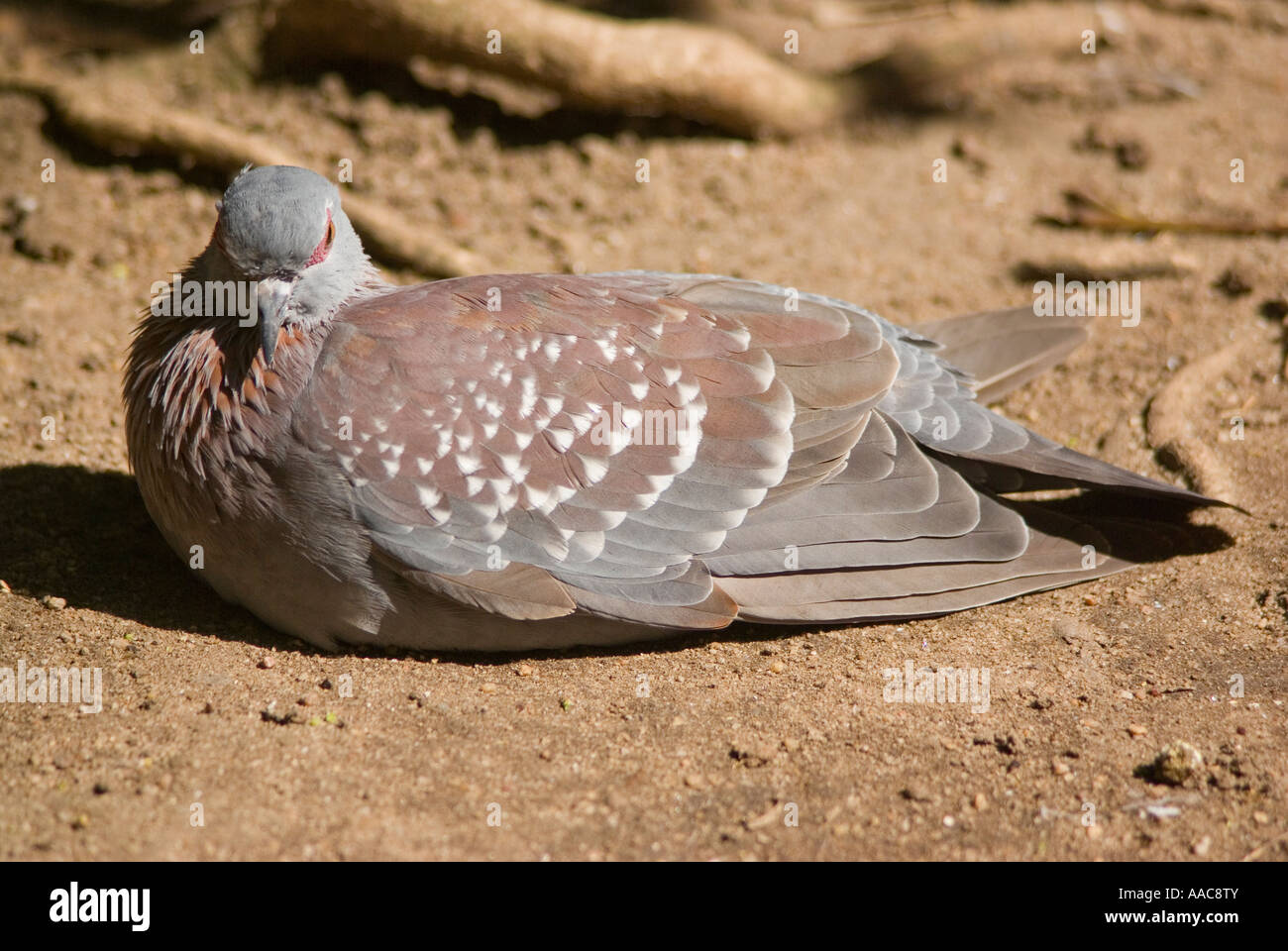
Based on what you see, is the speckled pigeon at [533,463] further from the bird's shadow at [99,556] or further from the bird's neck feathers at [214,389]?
the bird's shadow at [99,556]

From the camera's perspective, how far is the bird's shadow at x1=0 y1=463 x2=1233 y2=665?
14.4ft

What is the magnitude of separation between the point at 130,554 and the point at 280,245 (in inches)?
65.0

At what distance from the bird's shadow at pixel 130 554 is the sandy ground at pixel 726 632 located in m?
0.02

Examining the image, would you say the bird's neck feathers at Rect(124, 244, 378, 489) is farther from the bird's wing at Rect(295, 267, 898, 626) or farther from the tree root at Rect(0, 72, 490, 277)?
the tree root at Rect(0, 72, 490, 277)

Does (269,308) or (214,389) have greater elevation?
(269,308)

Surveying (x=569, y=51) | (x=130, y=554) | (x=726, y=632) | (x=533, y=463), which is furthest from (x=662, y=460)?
(x=569, y=51)

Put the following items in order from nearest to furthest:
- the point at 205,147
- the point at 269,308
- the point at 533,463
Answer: the point at 269,308
the point at 533,463
the point at 205,147

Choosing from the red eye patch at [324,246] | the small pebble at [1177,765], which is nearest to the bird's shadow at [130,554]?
the small pebble at [1177,765]

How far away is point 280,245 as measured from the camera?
13.2ft

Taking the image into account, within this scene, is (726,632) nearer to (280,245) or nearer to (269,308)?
(269,308)

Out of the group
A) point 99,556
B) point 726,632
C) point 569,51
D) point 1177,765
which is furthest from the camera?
point 569,51

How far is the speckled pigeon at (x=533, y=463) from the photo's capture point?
403 centimetres

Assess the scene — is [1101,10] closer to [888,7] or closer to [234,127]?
[888,7]

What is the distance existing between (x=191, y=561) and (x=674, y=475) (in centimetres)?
185
